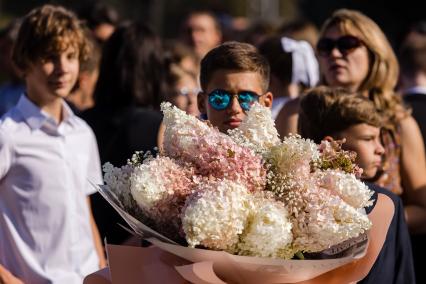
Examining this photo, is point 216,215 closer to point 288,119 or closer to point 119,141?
point 288,119

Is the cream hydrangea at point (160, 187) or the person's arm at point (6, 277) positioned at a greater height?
the cream hydrangea at point (160, 187)

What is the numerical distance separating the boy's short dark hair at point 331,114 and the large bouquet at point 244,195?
1.41m

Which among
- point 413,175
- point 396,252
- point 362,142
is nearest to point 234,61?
point 362,142

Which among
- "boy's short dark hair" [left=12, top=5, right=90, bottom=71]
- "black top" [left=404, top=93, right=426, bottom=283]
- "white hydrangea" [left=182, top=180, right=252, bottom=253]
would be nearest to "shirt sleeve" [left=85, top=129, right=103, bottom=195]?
"boy's short dark hair" [left=12, top=5, right=90, bottom=71]

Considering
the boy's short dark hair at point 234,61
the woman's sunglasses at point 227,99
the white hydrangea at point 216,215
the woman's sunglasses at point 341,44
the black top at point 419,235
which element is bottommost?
the black top at point 419,235

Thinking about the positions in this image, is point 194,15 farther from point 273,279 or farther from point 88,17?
→ point 273,279

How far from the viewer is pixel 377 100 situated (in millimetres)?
5758

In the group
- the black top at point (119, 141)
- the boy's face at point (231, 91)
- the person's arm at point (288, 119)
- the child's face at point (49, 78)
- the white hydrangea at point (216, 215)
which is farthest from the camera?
the black top at point (119, 141)

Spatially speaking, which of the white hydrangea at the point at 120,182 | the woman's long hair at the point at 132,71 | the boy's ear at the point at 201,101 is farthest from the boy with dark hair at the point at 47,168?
the white hydrangea at the point at 120,182

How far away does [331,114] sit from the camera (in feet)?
15.0

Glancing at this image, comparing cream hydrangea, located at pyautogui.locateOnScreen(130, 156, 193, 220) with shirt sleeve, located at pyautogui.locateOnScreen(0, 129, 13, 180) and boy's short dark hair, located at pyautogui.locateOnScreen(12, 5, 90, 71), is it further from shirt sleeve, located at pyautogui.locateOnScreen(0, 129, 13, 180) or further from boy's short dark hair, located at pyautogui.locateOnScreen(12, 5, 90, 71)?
boy's short dark hair, located at pyautogui.locateOnScreen(12, 5, 90, 71)

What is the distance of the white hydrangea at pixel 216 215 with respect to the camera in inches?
112

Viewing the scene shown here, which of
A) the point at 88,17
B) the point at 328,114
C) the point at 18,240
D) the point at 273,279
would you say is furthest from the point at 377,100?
the point at 88,17

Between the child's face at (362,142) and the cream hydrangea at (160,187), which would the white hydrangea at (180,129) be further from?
the child's face at (362,142)
